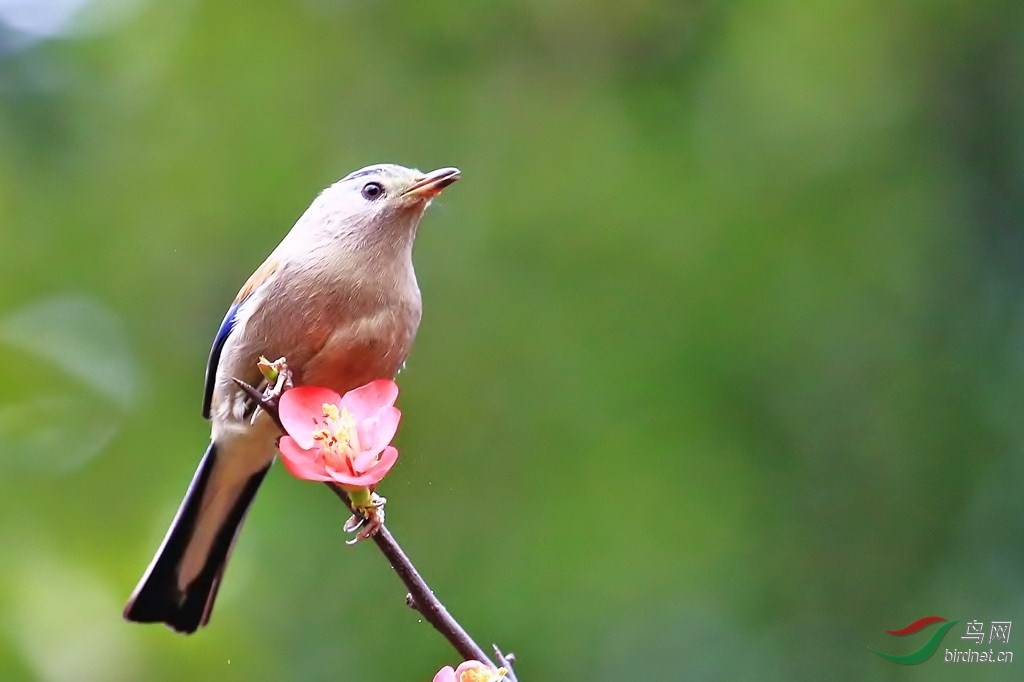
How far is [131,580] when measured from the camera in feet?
12.2

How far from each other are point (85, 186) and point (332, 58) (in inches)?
50.8

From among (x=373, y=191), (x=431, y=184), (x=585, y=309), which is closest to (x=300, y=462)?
(x=431, y=184)

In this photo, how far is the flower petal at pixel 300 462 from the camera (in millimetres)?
1800

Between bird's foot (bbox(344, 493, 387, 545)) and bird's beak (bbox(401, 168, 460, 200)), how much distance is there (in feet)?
3.64

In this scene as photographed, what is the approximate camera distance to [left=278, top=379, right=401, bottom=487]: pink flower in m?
1.82

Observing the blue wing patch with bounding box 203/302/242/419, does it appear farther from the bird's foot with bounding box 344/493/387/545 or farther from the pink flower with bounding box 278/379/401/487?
the pink flower with bounding box 278/379/401/487

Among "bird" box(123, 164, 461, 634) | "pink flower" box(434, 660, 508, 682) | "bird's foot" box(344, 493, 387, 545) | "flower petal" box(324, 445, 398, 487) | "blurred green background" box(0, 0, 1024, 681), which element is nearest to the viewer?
"pink flower" box(434, 660, 508, 682)


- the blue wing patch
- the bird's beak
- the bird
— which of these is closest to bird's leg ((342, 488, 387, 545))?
the bird

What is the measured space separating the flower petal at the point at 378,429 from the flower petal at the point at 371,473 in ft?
0.06

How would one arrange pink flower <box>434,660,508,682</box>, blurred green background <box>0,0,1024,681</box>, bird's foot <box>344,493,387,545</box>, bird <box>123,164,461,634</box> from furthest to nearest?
blurred green background <box>0,0,1024,681</box> < bird <box>123,164,461,634</box> < bird's foot <box>344,493,387,545</box> < pink flower <box>434,660,508,682</box>

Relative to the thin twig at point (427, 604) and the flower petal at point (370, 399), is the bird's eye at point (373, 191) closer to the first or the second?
the flower petal at point (370, 399)

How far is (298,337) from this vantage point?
2945mm

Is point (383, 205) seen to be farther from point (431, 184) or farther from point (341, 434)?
point (341, 434)

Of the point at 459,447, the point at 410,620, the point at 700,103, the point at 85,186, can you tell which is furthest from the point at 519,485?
the point at 85,186
